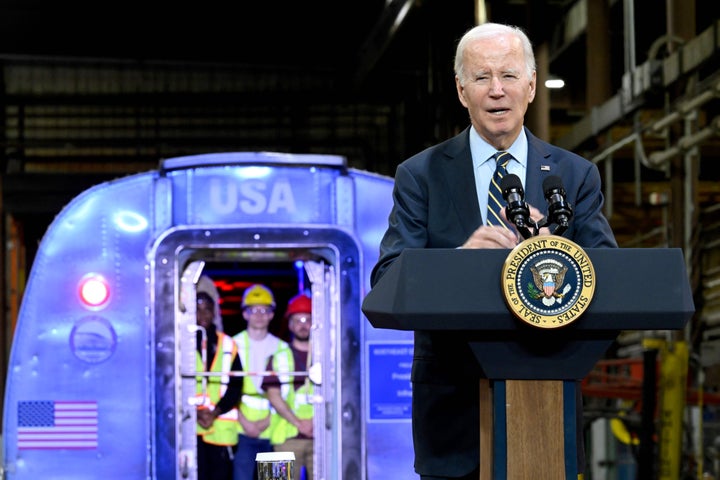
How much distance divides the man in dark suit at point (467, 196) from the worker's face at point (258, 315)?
6.37 m

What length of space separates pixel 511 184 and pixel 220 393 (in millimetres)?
6527

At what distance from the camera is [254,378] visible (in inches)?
350

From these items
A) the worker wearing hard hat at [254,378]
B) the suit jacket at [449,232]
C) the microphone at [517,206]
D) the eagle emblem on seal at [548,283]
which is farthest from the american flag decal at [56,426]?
the eagle emblem on seal at [548,283]

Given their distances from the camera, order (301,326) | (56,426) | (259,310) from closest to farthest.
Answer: (56,426) → (301,326) → (259,310)

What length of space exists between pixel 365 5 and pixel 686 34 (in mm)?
6568

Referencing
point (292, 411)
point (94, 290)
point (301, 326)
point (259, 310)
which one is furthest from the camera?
point (259, 310)

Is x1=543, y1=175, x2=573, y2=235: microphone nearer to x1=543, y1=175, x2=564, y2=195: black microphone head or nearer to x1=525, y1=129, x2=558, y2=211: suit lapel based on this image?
x1=543, y1=175, x2=564, y2=195: black microphone head

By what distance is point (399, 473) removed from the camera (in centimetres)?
697

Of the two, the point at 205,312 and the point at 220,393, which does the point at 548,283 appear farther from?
the point at 205,312

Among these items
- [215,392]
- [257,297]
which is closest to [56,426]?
[215,392]

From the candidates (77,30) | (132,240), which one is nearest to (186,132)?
(77,30)

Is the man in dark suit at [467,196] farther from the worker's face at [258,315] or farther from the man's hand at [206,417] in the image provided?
the worker's face at [258,315]

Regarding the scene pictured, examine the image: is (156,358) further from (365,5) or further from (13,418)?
(365,5)

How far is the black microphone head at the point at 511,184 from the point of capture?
8.47ft
